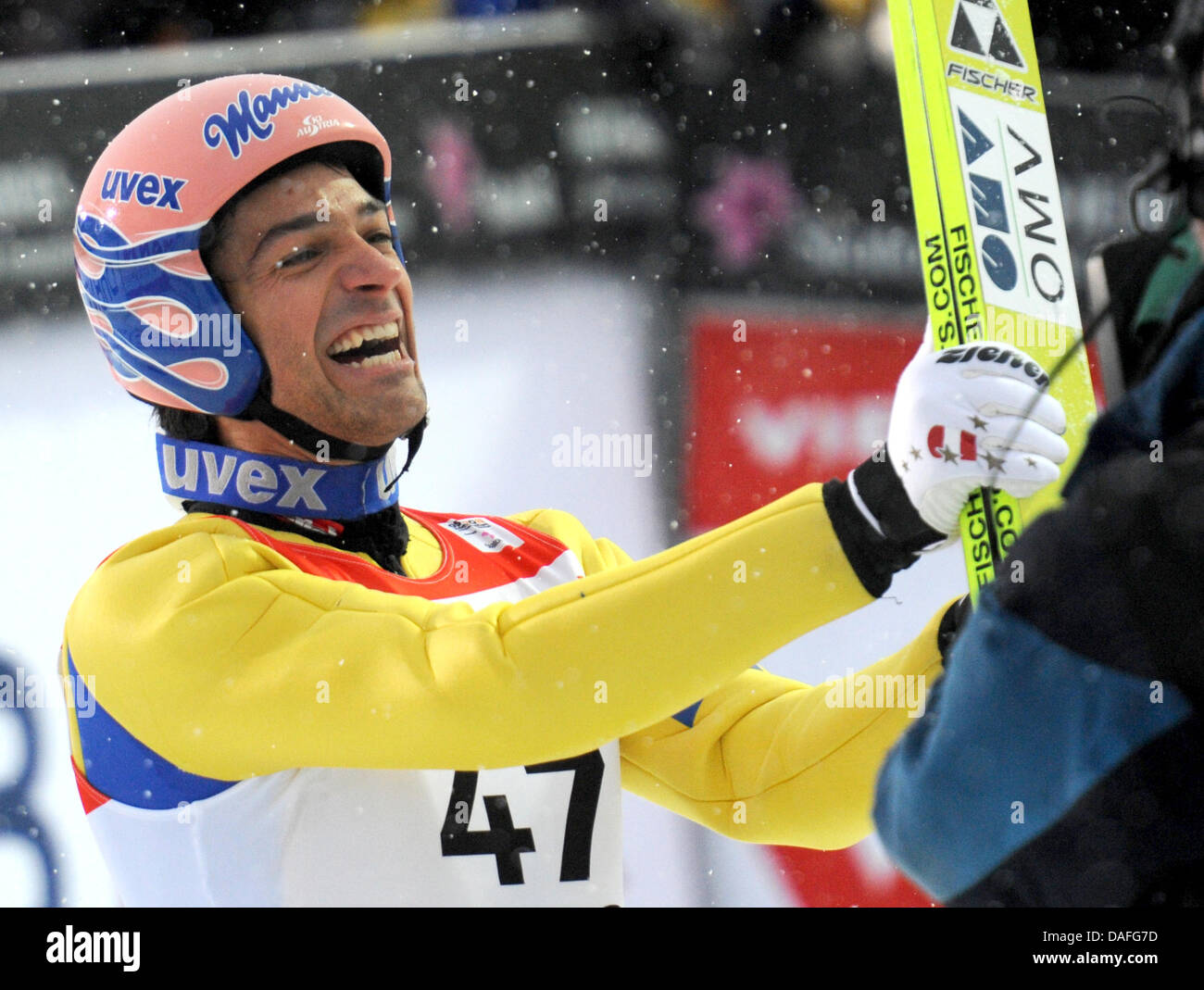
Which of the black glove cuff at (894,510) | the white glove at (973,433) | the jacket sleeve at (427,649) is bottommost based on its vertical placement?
the jacket sleeve at (427,649)

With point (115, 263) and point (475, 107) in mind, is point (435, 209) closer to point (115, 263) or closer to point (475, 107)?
point (475, 107)

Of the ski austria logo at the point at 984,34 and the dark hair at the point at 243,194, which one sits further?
the dark hair at the point at 243,194

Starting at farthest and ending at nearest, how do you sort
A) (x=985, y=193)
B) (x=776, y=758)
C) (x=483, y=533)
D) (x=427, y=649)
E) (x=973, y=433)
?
(x=483, y=533)
(x=776, y=758)
(x=985, y=193)
(x=427, y=649)
(x=973, y=433)

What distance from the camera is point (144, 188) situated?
2.15m

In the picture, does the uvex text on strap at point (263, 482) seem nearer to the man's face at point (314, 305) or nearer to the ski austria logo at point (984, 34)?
the man's face at point (314, 305)

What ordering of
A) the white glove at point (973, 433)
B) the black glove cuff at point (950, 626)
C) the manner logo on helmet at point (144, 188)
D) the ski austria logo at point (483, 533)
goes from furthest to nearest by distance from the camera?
the ski austria logo at point (483, 533), the manner logo on helmet at point (144, 188), the black glove cuff at point (950, 626), the white glove at point (973, 433)

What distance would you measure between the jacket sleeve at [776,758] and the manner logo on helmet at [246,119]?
107 centimetres

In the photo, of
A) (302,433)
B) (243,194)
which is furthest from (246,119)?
(302,433)

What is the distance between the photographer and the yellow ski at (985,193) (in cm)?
182

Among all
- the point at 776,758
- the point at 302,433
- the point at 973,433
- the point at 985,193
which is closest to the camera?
the point at 973,433

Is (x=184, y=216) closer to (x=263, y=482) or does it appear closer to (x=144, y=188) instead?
(x=144, y=188)

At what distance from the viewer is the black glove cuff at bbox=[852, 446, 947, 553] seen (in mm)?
1621

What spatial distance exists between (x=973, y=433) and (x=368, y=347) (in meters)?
0.99

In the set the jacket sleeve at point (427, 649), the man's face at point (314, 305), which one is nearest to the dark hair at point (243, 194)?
the man's face at point (314, 305)
